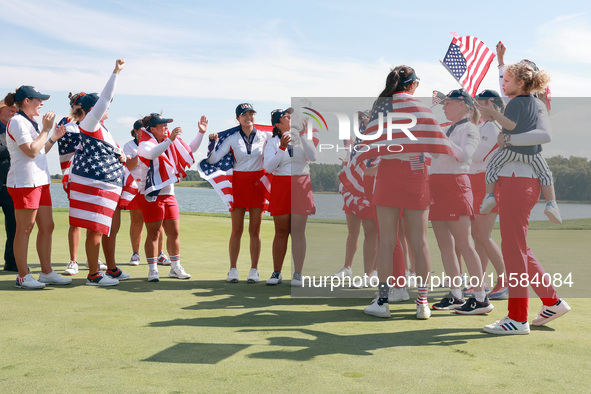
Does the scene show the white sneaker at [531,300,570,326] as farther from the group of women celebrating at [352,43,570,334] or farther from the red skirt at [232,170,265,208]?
the red skirt at [232,170,265,208]

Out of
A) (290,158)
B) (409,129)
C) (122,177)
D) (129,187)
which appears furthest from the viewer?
(129,187)

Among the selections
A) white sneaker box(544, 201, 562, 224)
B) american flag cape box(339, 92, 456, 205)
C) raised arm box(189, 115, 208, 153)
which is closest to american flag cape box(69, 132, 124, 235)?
raised arm box(189, 115, 208, 153)

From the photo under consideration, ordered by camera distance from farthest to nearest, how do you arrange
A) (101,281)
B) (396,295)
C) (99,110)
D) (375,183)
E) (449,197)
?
(101,281), (99,110), (396,295), (449,197), (375,183)

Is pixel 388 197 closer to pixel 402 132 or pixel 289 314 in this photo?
pixel 402 132

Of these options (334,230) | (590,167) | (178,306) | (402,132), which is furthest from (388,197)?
(334,230)

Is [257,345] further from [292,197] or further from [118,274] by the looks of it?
[118,274]

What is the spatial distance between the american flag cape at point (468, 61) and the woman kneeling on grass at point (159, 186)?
A: 10.7 feet

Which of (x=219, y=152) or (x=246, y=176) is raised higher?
(x=219, y=152)

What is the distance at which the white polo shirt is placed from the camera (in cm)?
503

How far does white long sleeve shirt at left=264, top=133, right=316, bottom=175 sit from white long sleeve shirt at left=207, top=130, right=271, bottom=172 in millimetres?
231

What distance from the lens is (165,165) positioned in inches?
240

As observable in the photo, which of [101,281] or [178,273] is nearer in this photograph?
[101,281]

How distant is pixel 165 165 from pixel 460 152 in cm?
315

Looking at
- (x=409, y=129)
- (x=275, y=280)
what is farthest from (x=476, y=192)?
(x=275, y=280)
